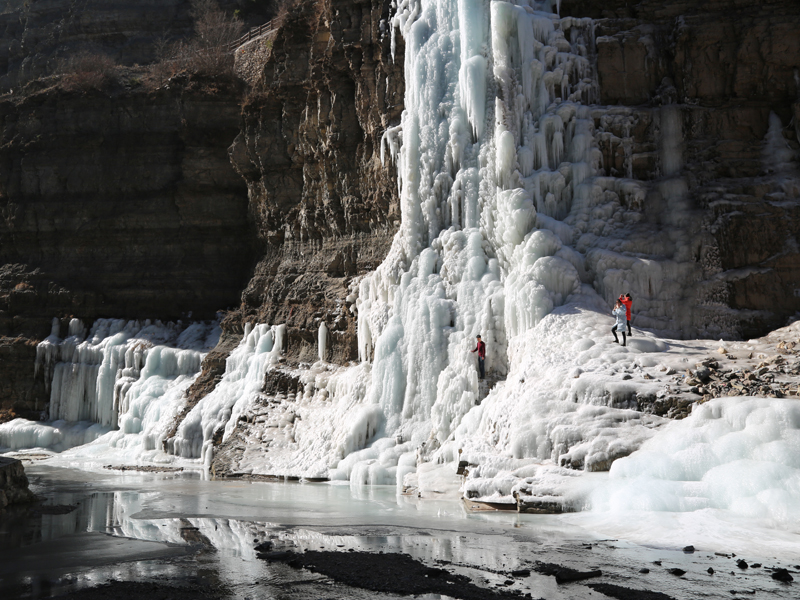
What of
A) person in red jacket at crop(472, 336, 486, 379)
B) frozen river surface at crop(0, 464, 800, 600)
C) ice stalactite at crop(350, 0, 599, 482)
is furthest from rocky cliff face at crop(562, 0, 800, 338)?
frozen river surface at crop(0, 464, 800, 600)

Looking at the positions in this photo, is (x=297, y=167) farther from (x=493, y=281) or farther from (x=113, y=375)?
(x=493, y=281)

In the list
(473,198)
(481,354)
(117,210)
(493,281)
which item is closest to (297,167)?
(117,210)

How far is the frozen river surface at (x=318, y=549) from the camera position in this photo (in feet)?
29.3

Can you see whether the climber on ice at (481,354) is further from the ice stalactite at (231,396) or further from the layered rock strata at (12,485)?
the layered rock strata at (12,485)

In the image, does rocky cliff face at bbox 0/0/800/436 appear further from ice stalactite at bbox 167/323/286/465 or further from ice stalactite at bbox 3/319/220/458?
ice stalactite at bbox 3/319/220/458

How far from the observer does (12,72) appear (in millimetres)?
Answer: 51531

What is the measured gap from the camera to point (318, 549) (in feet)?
36.6

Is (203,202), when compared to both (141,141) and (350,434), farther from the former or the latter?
(350,434)

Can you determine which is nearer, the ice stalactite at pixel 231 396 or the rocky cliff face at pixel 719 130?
A: the rocky cliff face at pixel 719 130

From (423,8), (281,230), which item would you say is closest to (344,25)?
(423,8)

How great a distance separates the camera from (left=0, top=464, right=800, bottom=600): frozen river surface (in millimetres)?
8945

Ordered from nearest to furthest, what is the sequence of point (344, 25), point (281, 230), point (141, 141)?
point (344, 25)
point (281, 230)
point (141, 141)

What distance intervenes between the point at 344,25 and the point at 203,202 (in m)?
12.7

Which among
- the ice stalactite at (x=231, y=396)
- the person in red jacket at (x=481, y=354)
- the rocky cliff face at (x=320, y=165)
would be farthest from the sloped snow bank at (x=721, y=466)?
the ice stalactite at (x=231, y=396)
